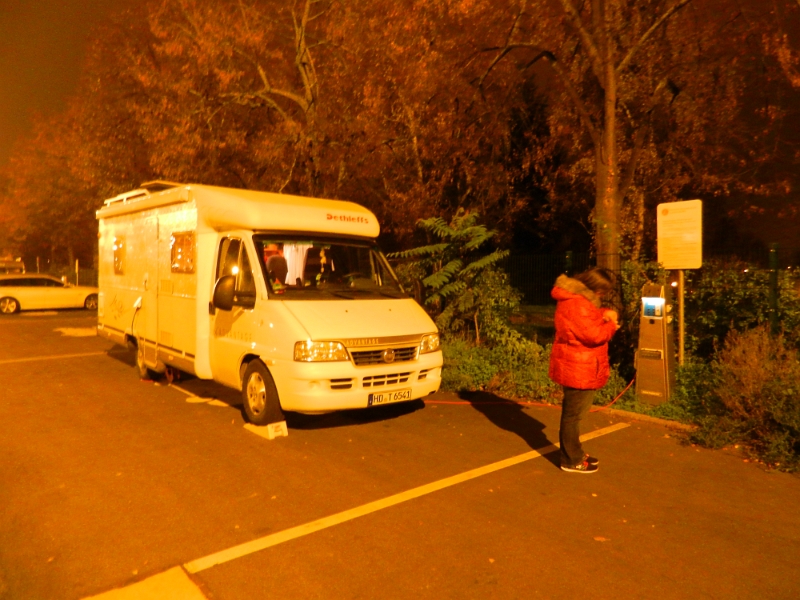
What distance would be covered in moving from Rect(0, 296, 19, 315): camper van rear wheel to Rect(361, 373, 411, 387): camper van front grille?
2056cm

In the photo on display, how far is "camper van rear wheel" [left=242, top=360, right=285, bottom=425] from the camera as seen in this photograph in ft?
23.7

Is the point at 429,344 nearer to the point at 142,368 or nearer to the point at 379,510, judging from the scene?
the point at 379,510

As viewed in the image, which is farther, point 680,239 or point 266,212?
point 680,239

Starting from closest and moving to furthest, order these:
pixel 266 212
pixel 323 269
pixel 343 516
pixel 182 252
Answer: pixel 343 516 < pixel 266 212 < pixel 323 269 < pixel 182 252

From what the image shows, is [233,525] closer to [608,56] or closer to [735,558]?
[735,558]

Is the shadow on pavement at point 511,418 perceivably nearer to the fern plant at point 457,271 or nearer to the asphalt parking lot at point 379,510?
the asphalt parking lot at point 379,510

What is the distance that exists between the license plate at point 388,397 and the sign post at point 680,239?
3.88 m

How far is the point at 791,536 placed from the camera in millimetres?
4754

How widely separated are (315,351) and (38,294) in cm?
2050

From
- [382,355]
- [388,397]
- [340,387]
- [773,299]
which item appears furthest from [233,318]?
[773,299]

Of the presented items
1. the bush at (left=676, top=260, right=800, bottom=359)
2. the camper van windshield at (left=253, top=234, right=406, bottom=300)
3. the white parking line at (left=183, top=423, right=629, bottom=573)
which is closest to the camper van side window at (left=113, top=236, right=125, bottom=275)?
the camper van windshield at (left=253, top=234, right=406, bottom=300)

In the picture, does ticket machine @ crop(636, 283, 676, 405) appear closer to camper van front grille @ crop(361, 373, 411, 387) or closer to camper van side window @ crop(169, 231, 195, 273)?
camper van front grille @ crop(361, 373, 411, 387)

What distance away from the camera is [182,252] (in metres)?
8.70

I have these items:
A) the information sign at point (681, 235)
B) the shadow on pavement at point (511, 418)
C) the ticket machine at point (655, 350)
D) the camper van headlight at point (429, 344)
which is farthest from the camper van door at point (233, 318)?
the information sign at point (681, 235)
